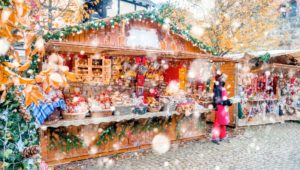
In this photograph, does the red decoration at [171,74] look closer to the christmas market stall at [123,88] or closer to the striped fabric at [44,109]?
the christmas market stall at [123,88]

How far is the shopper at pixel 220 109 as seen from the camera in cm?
910

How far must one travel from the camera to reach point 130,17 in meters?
8.98

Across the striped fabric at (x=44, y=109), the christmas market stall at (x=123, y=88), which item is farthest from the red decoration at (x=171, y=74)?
the striped fabric at (x=44, y=109)

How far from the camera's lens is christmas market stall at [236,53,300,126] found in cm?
1277

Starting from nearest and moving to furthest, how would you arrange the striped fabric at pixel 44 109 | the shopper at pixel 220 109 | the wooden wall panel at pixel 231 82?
1. the striped fabric at pixel 44 109
2. the shopper at pixel 220 109
3. the wooden wall panel at pixel 231 82

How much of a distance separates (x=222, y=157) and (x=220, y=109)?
1.76 metres

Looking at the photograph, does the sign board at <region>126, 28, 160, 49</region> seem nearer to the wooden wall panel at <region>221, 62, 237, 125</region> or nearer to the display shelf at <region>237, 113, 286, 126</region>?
the wooden wall panel at <region>221, 62, 237, 125</region>

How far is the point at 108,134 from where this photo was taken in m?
7.92

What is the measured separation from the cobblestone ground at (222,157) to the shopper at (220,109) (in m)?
0.33

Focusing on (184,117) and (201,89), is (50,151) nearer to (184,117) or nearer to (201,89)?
(184,117)

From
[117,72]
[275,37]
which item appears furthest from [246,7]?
[117,72]

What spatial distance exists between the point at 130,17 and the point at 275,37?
16453 millimetres

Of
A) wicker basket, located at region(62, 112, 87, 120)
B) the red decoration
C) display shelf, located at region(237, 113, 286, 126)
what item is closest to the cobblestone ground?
wicker basket, located at region(62, 112, 87, 120)

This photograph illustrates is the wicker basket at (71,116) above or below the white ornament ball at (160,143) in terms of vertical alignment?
above
